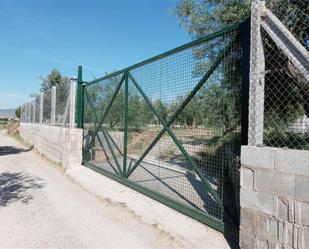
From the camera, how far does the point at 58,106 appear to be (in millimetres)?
10633

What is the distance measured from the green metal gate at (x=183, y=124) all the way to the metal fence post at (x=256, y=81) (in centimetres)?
23

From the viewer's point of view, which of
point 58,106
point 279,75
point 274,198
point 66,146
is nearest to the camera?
point 274,198

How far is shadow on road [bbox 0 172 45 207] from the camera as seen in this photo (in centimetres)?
512

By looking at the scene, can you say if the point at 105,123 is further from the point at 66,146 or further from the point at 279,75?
the point at 279,75

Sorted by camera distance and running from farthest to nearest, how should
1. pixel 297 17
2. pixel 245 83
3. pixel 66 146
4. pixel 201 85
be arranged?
pixel 66 146 < pixel 201 85 < pixel 297 17 < pixel 245 83

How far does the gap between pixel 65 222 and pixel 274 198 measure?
2.89m

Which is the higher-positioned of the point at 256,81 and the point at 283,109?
the point at 256,81

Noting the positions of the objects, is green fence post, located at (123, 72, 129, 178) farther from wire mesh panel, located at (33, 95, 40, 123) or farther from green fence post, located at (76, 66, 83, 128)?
wire mesh panel, located at (33, 95, 40, 123)

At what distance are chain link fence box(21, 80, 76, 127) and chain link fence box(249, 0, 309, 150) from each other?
626cm

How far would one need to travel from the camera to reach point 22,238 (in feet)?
11.4

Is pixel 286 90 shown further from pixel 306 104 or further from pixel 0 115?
pixel 0 115

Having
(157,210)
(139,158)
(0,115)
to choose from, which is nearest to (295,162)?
(157,210)

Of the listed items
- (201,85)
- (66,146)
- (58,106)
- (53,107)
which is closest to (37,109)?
(53,107)

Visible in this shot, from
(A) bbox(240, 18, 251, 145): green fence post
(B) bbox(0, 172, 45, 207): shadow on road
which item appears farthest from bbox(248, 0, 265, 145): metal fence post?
(B) bbox(0, 172, 45, 207): shadow on road
